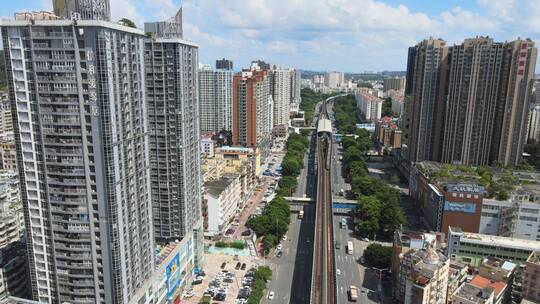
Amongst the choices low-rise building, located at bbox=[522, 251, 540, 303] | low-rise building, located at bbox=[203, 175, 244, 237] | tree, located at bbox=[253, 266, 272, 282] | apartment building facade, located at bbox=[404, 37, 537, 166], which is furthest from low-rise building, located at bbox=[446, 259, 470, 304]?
apartment building facade, located at bbox=[404, 37, 537, 166]

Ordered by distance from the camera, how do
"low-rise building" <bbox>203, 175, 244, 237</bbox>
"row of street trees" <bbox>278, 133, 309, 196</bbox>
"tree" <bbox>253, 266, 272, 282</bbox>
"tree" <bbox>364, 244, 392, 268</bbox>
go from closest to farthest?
1. "tree" <bbox>253, 266, 272, 282</bbox>
2. "tree" <bbox>364, 244, 392, 268</bbox>
3. "low-rise building" <bbox>203, 175, 244, 237</bbox>
4. "row of street trees" <bbox>278, 133, 309, 196</bbox>

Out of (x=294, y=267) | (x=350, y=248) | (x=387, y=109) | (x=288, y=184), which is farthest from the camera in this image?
(x=387, y=109)

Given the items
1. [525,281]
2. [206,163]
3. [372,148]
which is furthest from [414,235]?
[372,148]

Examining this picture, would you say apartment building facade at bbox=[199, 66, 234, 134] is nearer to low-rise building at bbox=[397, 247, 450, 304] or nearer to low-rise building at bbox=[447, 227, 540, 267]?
low-rise building at bbox=[447, 227, 540, 267]

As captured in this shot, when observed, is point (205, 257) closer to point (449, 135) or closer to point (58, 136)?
point (58, 136)

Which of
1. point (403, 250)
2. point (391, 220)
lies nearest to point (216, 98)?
point (391, 220)

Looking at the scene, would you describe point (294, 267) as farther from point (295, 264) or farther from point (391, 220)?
point (391, 220)

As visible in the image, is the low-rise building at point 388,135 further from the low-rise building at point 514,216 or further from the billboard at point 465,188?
the billboard at point 465,188
